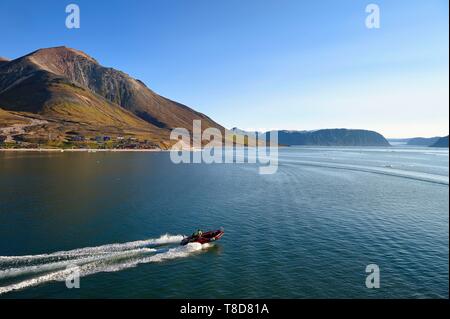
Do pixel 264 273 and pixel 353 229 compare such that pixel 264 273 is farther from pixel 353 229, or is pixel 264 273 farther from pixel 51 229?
pixel 51 229

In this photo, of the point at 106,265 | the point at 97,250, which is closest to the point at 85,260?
the point at 106,265

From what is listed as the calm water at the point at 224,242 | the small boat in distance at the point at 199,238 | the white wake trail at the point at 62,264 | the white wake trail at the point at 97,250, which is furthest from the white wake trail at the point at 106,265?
the white wake trail at the point at 97,250

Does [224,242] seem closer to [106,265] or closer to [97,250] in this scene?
[106,265]

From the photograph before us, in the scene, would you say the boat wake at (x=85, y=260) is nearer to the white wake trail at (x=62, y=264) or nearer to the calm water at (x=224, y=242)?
the white wake trail at (x=62, y=264)
